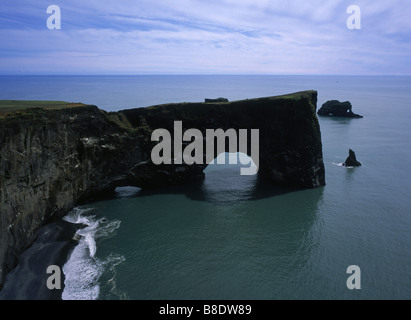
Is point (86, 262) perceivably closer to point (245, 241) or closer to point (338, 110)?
point (245, 241)

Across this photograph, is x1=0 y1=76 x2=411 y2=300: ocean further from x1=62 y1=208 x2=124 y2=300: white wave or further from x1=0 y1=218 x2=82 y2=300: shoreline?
x1=0 y1=218 x2=82 y2=300: shoreline

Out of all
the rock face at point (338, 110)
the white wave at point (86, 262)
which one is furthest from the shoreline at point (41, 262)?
the rock face at point (338, 110)

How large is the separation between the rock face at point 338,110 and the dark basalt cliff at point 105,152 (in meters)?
89.5

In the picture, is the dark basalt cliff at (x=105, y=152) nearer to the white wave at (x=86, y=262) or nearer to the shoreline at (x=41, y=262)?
the shoreline at (x=41, y=262)

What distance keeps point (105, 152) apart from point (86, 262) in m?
18.0

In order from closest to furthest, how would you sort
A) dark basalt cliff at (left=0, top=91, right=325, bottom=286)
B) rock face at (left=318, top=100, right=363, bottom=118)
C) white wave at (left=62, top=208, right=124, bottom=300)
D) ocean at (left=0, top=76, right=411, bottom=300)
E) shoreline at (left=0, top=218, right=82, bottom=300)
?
shoreline at (left=0, top=218, right=82, bottom=300) → white wave at (left=62, top=208, right=124, bottom=300) → ocean at (left=0, top=76, right=411, bottom=300) → dark basalt cliff at (left=0, top=91, right=325, bottom=286) → rock face at (left=318, top=100, right=363, bottom=118)

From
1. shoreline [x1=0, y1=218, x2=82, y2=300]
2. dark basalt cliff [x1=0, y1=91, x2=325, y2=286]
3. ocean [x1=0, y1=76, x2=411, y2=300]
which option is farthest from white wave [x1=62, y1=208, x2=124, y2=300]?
dark basalt cliff [x1=0, y1=91, x2=325, y2=286]

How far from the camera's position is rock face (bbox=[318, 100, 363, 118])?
136750 millimetres

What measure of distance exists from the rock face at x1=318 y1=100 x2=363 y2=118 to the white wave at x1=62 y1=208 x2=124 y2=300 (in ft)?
406

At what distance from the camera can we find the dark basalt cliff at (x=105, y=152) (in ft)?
100

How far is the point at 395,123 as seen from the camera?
115250 mm

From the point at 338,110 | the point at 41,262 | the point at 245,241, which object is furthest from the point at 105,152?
the point at 338,110

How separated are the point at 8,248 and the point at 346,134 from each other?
9469 cm

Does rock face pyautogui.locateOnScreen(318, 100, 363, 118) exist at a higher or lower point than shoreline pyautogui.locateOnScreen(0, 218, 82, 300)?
higher
